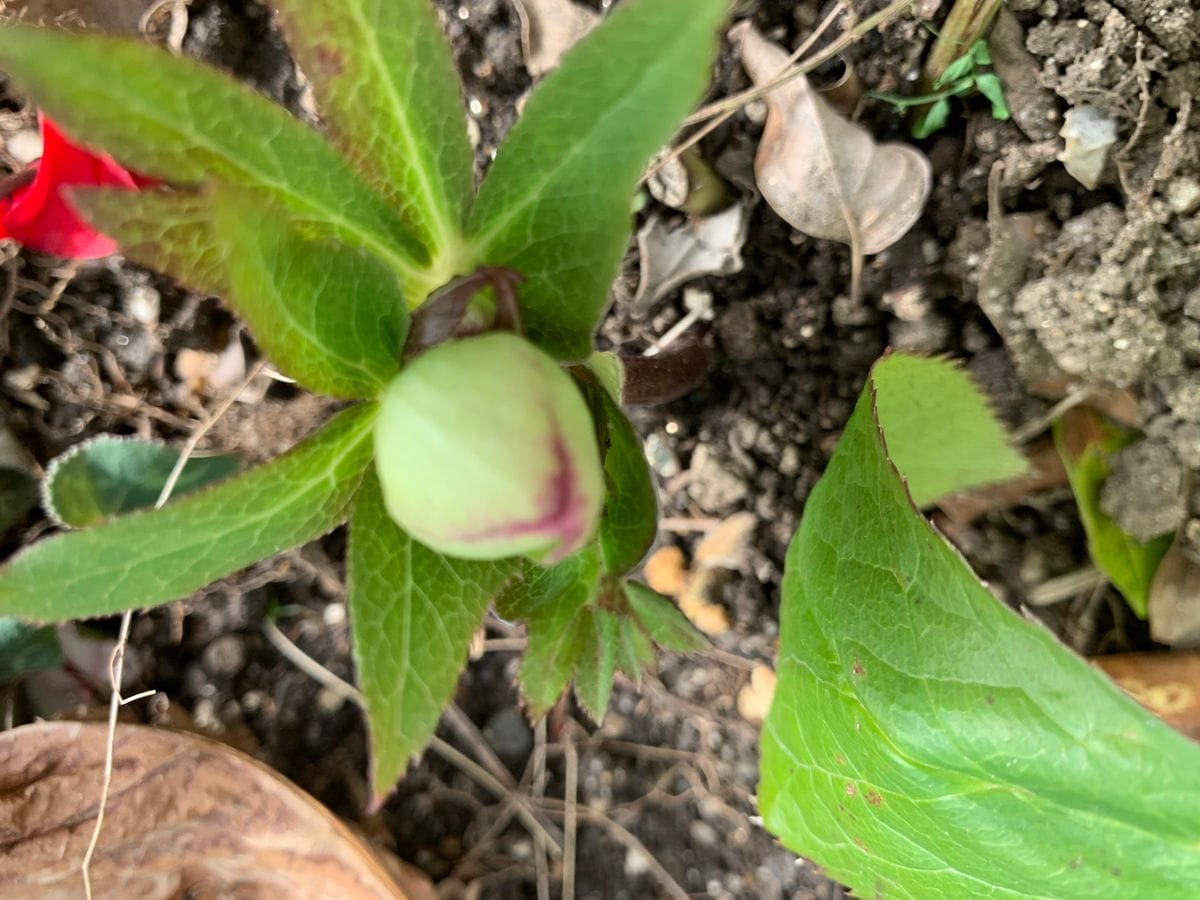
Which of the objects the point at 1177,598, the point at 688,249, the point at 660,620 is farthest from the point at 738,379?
the point at 1177,598

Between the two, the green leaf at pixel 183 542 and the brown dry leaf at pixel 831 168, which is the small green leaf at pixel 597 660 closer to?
the green leaf at pixel 183 542

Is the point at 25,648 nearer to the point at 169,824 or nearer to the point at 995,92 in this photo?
the point at 169,824

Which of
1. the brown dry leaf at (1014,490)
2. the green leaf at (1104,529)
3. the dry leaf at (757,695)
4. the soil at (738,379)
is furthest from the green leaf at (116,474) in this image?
the green leaf at (1104,529)

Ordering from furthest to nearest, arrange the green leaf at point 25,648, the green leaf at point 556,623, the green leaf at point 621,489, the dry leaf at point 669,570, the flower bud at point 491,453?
the dry leaf at point 669,570
the green leaf at point 25,648
the green leaf at point 556,623
the green leaf at point 621,489
the flower bud at point 491,453

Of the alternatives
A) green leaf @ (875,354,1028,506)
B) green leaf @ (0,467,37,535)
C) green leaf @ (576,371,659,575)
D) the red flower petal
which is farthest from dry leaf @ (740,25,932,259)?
green leaf @ (0,467,37,535)

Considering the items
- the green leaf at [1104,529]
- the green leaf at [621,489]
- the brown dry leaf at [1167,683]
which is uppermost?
the green leaf at [621,489]

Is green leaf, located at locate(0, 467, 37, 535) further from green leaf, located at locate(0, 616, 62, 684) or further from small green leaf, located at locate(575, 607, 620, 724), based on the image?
small green leaf, located at locate(575, 607, 620, 724)

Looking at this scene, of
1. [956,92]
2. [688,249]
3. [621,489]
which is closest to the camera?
[621,489]
